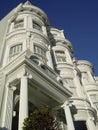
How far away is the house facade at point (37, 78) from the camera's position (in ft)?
42.0

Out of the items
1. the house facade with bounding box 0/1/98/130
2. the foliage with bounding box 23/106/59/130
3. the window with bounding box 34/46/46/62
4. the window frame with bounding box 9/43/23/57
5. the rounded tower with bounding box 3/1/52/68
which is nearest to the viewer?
the foliage with bounding box 23/106/59/130

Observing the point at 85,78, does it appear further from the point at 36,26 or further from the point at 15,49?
the point at 15,49

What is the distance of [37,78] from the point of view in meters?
13.5

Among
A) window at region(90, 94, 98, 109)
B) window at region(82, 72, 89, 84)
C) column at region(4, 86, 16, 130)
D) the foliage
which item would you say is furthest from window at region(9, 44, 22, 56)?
window at region(82, 72, 89, 84)

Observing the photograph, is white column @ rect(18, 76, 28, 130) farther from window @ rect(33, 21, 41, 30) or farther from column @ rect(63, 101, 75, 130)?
window @ rect(33, 21, 41, 30)

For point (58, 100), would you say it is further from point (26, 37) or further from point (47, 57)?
point (26, 37)

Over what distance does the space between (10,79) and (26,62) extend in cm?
166

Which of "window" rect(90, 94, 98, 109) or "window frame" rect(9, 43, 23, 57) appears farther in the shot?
"window" rect(90, 94, 98, 109)

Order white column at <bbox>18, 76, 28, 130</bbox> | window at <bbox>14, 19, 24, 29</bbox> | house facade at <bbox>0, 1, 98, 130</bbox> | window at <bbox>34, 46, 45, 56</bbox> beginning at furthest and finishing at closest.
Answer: window at <bbox>14, 19, 24, 29</bbox> < window at <bbox>34, 46, 45, 56</bbox> < house facade at <bbox>0, 1, 98, 130</bbox> < white column at <bbox>18, 76, 28, 130</bbox>

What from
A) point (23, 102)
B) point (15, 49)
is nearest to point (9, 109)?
point (23, 102)

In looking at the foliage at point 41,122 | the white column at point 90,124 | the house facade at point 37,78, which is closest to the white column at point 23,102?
the house facade at point 37,78

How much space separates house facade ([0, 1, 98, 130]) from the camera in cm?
1280

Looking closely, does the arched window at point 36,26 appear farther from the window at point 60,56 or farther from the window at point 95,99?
the window at point 95,99

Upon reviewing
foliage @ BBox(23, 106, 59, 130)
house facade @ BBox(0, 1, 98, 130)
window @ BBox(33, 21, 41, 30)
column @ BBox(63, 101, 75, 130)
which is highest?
window @ BBox(33, 21, 41, 30)
